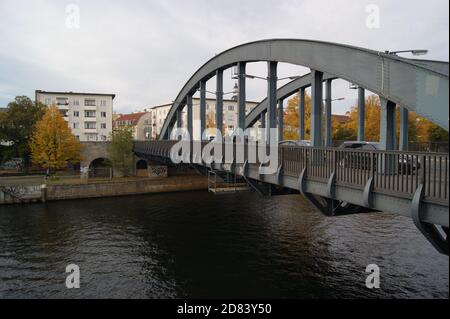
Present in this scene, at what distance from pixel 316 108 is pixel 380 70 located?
423cm

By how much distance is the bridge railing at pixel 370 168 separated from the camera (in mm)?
7511

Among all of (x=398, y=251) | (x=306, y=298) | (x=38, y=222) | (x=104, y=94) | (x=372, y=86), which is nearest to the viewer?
(x=372, y=86)

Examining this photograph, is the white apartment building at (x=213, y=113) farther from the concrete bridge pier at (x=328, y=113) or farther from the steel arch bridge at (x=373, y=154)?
the steel arch bridge at (x=373, y=154)

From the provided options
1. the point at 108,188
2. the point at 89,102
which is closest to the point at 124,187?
the point at 108,188

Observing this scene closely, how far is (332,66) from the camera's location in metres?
12.7

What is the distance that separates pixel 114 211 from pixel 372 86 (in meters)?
25.6

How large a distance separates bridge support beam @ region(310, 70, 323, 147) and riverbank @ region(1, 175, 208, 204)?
97.7ft

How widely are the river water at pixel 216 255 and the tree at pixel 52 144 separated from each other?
1267 cm

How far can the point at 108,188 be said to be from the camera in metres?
39.1

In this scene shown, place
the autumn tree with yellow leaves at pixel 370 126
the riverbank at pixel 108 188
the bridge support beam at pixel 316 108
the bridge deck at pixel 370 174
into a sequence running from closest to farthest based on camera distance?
1. the bridge deck at pixel 370 174
2. the bridge support beam at pixel 316 108
3. the riverbank at pixel 108 188
4. the autumn tree with yellow leaves at pixel 370 126

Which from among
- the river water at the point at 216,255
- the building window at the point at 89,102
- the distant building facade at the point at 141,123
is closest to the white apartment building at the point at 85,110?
the building window at the point at 89,102

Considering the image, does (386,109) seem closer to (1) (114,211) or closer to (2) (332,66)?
(2) (332,66)

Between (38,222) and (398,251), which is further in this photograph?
(38,222)
